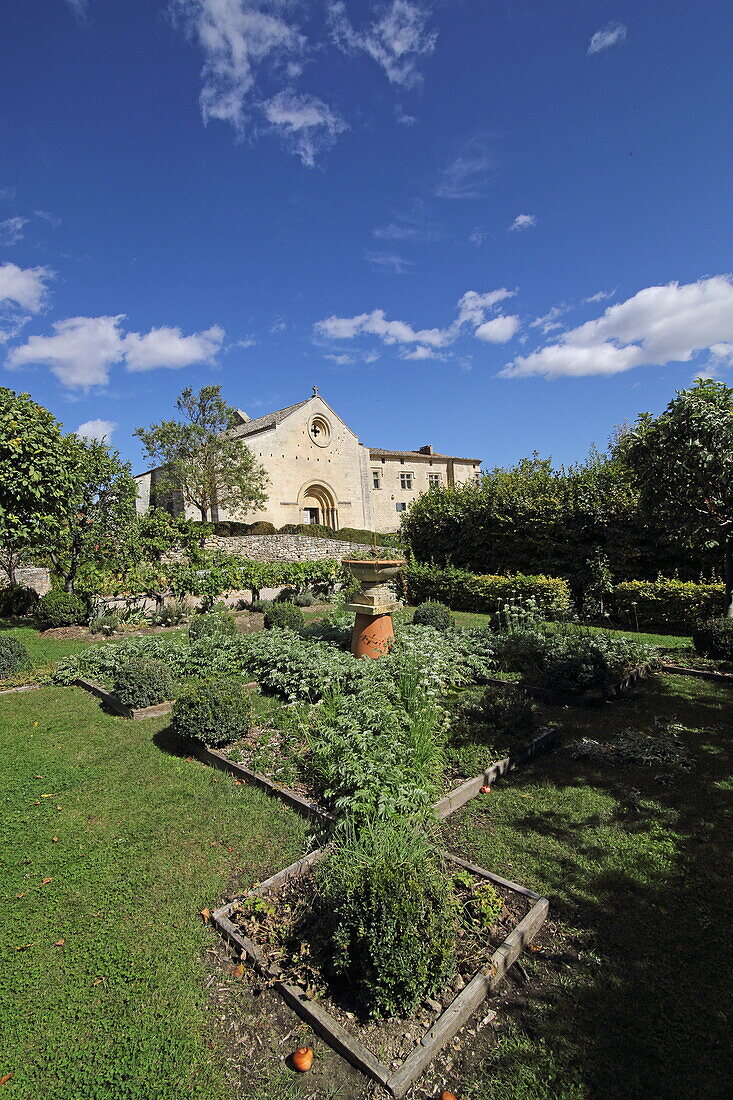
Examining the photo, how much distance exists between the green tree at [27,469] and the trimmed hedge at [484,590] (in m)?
9.26

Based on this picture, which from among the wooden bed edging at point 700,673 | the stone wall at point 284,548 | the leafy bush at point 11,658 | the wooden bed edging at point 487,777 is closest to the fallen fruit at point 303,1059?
the wooden bed edging at point 487,777

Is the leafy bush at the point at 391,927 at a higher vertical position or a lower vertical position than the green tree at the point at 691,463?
lower

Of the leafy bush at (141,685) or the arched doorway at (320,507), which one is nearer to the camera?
the leafy bush at (141,685)

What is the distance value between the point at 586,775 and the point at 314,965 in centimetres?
314

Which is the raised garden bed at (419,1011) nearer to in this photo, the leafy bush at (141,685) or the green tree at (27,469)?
the leafy bush at (141,685)

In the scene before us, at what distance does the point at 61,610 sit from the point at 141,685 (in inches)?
306

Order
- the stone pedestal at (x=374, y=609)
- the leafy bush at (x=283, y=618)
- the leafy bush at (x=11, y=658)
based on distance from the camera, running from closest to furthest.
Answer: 1. the stone pedestal at (x=374, y=609)
2. the leafy bush at (x=11, y=658)
3. the leafy bush at (x=283, y=618)

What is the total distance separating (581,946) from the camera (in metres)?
2.88

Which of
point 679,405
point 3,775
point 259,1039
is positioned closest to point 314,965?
point 259,1039

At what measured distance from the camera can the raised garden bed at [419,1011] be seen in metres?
2.26

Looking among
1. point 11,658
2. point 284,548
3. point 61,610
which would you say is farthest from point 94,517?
point 284,548

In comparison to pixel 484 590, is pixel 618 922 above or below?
below

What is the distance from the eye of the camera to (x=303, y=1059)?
224 centimetres

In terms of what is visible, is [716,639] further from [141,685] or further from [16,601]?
[16,601]
